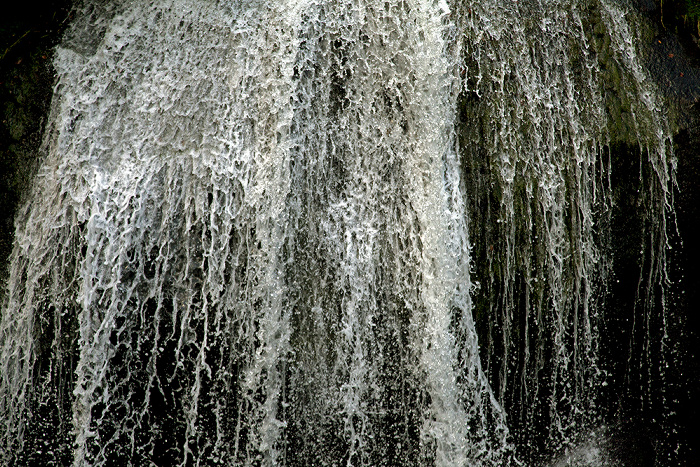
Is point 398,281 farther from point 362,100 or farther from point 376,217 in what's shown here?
point 362,100

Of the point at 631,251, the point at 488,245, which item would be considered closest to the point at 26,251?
the point at 488,245

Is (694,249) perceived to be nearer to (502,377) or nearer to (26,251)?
(502,377)

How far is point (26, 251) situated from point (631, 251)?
3.13m

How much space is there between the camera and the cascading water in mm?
2297

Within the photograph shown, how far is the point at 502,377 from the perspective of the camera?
245 centimetres

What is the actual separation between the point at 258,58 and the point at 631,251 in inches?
86.7

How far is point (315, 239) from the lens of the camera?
234cm

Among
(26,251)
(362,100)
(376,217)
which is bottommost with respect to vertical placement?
(376,217)

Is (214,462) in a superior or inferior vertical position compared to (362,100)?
inferior

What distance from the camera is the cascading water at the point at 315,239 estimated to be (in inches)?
90.4

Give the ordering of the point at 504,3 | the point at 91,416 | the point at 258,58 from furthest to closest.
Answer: the point at 504,3 < the point at 258,58 < the point at 91,416

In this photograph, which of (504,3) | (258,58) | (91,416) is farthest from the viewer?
(504,3)

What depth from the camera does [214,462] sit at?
2.29 m

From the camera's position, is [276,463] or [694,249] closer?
[276,463]
